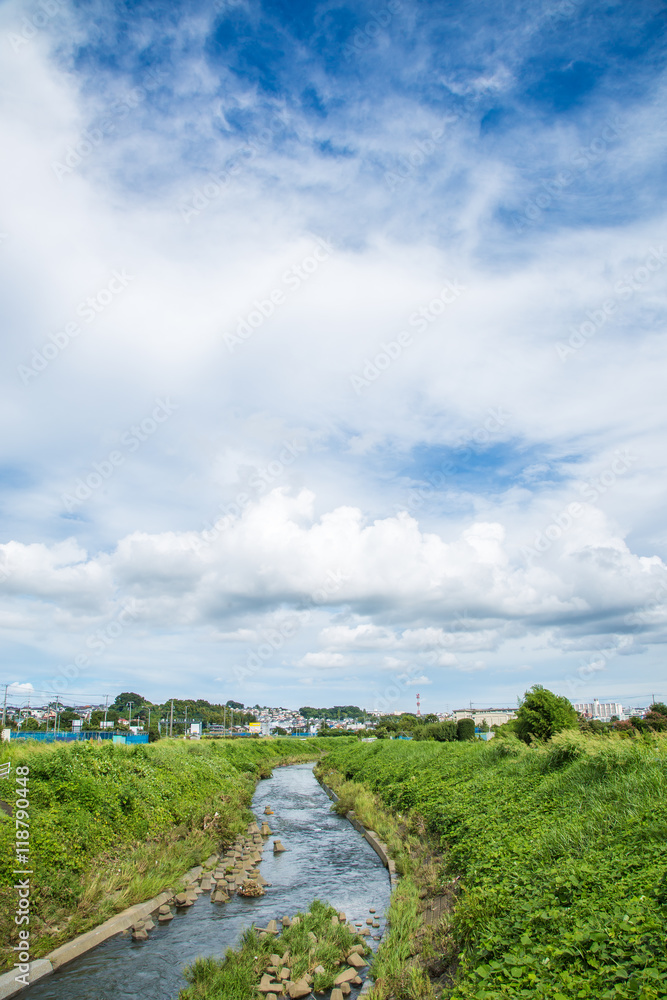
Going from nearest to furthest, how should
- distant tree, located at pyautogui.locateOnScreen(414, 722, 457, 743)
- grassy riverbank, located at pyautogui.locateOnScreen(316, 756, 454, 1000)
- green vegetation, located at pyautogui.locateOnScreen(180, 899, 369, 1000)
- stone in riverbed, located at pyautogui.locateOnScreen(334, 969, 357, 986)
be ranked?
grassy riverbank, located at pyautogui.locateOnScreen(316, 756, 454, 1000), green vegetation, located at pyautogui.locateOnScreen(180, 899, 369, 1000), stone in riverbed, located at pyautogui.locateOnScreen(334, 969, 357, 986), distant tree, located at pyautogui.locateOnScreen(414, 722, 457, 743)

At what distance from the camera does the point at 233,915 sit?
14.0 metres

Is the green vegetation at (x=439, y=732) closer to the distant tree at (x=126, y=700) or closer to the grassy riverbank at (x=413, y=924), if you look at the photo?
the grassy riverbank at (x=413, y=924)

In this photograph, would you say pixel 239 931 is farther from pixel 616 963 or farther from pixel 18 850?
pixel 616 963

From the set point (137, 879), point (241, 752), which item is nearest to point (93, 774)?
point (137, 879)

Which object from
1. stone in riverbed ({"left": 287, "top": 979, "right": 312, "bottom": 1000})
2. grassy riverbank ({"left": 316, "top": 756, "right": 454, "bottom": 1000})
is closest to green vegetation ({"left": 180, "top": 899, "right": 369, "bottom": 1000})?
stone in riverbed ({"left": 287, "top": 979, "right": 312, "bottom": 1000})

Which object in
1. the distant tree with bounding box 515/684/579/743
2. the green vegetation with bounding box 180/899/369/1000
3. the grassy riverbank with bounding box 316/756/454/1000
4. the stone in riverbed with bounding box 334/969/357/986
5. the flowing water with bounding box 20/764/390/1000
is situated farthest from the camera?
the distant tree with bounding box 515/684/579/743

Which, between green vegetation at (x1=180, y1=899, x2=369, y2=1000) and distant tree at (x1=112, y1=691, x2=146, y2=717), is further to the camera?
distant tree at (x1=112, y1=691, x2=146, y2=717)

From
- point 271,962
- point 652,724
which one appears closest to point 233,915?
point 271,962

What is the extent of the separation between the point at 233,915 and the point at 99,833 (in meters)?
3.96

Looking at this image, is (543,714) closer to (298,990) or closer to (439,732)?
(298,990)

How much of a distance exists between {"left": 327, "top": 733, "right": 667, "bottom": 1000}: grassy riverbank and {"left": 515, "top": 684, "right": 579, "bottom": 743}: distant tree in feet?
28.1

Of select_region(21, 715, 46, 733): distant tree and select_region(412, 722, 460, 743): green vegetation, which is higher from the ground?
select_region(412, 722, 460, 743): green vegetation

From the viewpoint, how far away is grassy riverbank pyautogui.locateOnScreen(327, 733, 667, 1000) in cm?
595

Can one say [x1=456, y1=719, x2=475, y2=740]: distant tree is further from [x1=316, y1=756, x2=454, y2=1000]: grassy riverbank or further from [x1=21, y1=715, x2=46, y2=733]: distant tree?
[x1=21, y1=715, x2=46, y2=733]: distant tree
